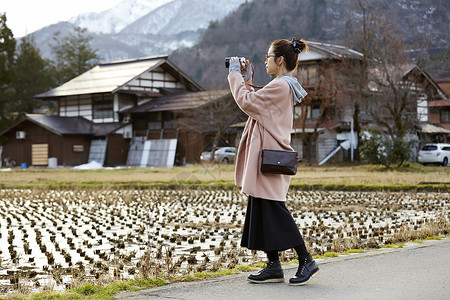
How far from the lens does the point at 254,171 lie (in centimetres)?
444

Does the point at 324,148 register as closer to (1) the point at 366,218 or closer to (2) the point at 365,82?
(2) the point at 365,82

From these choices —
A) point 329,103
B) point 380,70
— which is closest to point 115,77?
point 329,103

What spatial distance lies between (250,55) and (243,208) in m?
56.2

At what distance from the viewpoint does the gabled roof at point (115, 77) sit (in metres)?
37.9

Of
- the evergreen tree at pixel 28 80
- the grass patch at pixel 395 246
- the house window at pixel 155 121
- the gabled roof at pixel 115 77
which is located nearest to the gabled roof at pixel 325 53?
the gabled roof at pixel 115 77

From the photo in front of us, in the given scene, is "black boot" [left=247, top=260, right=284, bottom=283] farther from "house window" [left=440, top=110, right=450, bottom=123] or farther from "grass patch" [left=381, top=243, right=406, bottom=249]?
"house window" [left=440, top=110, right=450, bottom=123]

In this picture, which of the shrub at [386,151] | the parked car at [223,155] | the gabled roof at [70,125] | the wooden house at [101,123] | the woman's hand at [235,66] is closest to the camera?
the woman's hand at [235,66]

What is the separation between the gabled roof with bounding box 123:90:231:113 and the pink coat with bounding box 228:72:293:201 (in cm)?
2983

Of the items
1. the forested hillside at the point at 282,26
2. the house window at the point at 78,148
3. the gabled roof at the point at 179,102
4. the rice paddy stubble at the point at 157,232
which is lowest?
the rice paddy stubble at the point at 157,232

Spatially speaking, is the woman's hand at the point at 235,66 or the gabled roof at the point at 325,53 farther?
the gabled roof at the point at 325,53

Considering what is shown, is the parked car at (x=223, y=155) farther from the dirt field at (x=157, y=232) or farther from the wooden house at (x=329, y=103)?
the dirt field at (x=157, y=232)

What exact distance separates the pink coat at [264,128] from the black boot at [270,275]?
1.60 ft

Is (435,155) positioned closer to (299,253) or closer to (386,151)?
(386,151)

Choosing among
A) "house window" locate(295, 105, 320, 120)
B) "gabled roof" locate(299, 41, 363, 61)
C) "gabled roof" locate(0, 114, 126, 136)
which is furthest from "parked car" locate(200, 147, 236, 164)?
"gabled roof" locate(299, 41, 363, 61)
